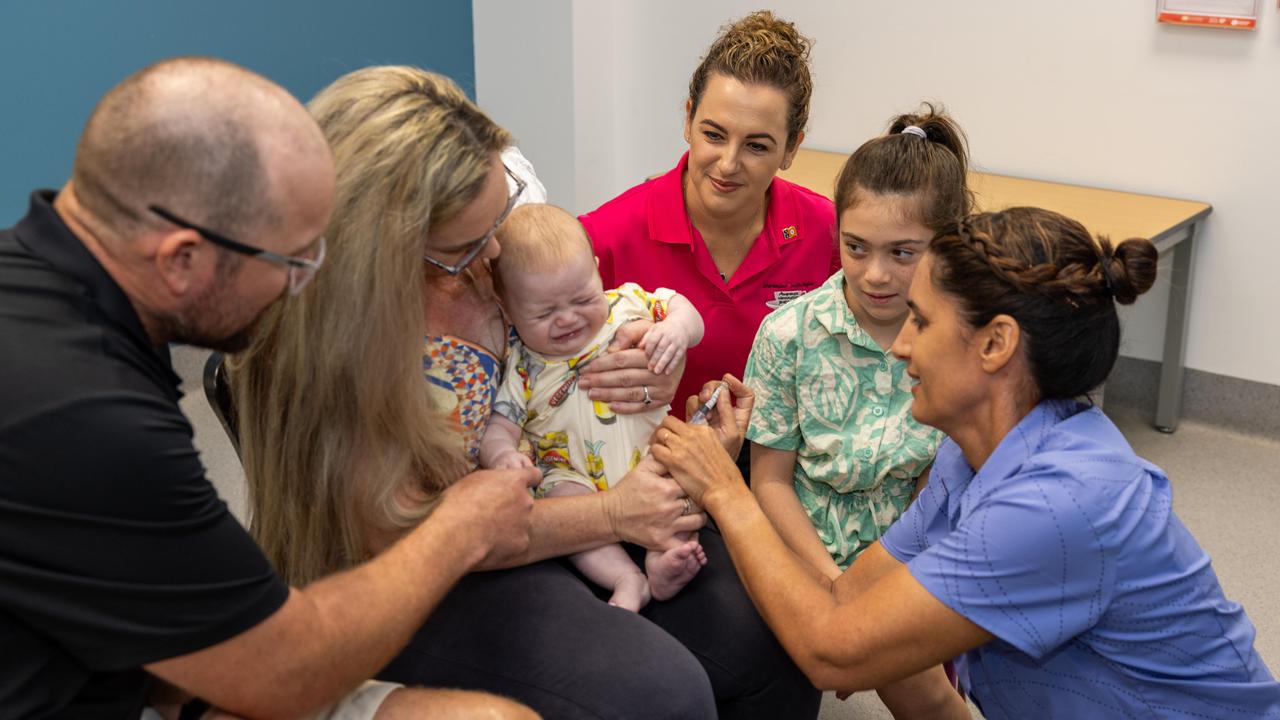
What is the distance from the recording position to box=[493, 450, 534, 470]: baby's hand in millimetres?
1934

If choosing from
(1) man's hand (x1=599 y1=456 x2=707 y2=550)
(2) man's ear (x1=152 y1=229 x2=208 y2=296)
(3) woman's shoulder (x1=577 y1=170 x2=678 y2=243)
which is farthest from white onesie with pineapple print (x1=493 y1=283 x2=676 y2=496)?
(2) man's ear (x1=152 y1=229 x2=208 y2=296)

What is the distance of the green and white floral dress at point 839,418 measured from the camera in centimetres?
222

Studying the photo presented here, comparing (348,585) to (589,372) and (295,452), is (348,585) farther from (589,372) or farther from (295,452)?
(589,372)

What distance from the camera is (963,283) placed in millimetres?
1743

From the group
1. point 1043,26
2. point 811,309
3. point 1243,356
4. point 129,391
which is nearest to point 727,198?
point 811,309

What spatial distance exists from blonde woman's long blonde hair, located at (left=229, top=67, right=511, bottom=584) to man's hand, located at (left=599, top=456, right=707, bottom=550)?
0.29m

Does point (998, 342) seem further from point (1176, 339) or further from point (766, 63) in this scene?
point (1176, 339)

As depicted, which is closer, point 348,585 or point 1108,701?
point 348,585

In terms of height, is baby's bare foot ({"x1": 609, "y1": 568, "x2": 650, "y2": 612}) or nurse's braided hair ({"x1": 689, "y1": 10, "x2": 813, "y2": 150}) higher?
nurse's braided hair ({"x1": 689, "y1": 10, "x2": 813, "y2": 150})

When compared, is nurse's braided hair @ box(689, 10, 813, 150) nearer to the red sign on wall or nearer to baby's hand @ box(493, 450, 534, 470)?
baby's hand @ box(493, 450, 534, 470)

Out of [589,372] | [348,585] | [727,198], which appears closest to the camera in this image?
[348,585]

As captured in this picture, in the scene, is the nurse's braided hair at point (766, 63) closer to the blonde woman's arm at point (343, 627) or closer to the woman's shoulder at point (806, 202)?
the woman's shoulder at point (806, 202)

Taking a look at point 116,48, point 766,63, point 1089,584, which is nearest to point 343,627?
point 1089,584

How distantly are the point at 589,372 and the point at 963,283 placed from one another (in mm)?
653
